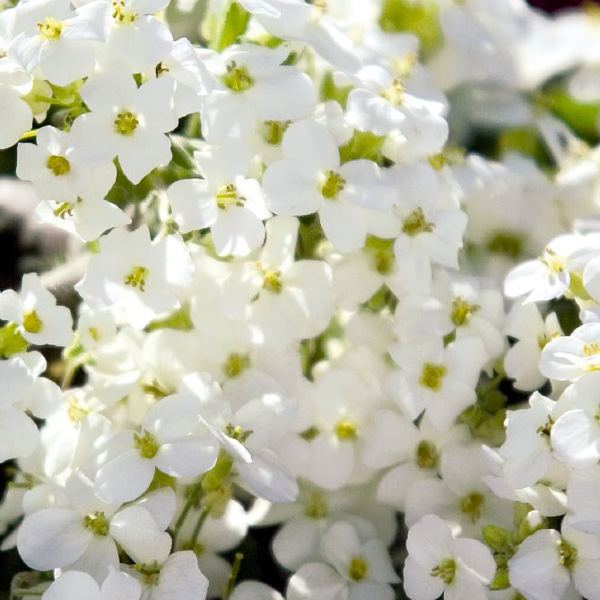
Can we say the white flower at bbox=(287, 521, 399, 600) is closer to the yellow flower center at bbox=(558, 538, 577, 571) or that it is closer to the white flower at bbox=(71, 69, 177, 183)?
the yellow flower center at bbox=(558, 538, 577, 571)

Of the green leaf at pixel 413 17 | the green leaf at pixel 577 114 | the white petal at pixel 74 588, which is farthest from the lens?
the green leaf at pixel 577 114

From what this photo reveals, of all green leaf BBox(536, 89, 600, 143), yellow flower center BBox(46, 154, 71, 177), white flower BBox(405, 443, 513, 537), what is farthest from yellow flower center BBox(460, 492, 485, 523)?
green leaf BBox(536, 89, 600, 143)

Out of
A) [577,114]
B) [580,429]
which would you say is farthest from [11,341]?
[577,114]

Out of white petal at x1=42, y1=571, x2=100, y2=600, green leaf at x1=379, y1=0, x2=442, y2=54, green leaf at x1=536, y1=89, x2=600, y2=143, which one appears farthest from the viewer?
green leaf at x1=536, y1=89, x2=600, y2=143

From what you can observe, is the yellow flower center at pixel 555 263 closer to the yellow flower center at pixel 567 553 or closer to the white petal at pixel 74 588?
the yellow flower center at pixel 567 553

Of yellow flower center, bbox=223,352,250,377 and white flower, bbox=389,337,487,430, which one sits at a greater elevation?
white flower, bbox=389,337,487,430

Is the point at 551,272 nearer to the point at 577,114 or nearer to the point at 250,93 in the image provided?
the point at 250,93

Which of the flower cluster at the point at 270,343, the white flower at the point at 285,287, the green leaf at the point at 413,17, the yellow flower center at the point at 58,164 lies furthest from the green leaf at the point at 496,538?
the green leaf at the point at 413,17

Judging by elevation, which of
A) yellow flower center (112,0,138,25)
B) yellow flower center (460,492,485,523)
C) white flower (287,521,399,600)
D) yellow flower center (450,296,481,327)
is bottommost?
white flower (287,521,399,600)

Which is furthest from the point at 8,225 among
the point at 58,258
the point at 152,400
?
the point at 152,400
